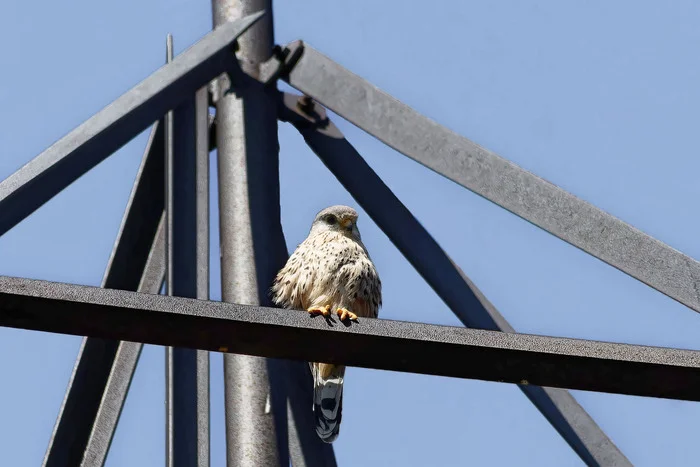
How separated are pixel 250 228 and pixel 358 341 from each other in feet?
4.14

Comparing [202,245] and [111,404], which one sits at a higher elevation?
[202,245]

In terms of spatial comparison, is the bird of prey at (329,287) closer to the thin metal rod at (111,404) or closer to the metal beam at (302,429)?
the metal beam at (302,429)

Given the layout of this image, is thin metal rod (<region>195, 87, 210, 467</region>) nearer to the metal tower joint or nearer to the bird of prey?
the metal tower joint

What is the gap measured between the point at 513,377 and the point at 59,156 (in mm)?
1293

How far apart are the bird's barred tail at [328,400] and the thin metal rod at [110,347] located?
654 millimetres

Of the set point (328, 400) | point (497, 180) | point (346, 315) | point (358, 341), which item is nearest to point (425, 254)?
point (497, 180)

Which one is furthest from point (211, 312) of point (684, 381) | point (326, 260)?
point (326, 260)

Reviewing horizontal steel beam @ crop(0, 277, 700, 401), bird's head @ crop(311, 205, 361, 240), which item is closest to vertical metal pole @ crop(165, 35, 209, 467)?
horizontal steel beam @ crop(0, 277, 700, 401)

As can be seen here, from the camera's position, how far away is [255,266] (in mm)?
3928

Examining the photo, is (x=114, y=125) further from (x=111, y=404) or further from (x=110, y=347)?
(x=111, y=404)

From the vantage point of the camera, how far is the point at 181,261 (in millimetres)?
3779

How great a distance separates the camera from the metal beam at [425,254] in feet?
11.9

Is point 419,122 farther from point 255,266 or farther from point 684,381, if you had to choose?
point 684,381

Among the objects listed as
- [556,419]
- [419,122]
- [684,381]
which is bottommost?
[684,381]
